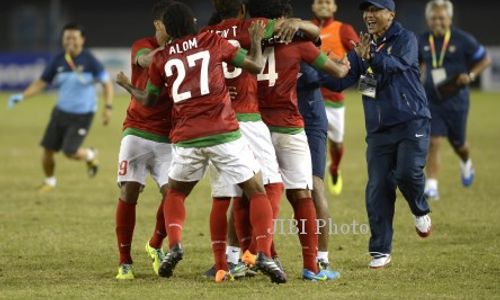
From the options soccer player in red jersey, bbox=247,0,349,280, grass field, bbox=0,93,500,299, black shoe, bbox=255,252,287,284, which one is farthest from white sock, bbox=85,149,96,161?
black shoe, bbox=255,252,287,284

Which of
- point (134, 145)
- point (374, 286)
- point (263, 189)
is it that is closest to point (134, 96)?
point (134, 145)

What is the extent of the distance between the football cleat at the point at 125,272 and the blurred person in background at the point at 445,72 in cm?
633

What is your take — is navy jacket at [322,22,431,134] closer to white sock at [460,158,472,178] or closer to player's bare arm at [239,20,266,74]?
player's bare arm at [239,20,266,74]

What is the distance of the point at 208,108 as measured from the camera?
830 cm

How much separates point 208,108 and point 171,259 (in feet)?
3.83

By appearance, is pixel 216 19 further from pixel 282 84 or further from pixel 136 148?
pixel 136 148

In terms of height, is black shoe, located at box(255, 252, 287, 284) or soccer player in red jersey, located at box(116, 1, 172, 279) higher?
soccer player in red jersey, located at box(116, 1, 172, 279)

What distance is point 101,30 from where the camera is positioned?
4369cm

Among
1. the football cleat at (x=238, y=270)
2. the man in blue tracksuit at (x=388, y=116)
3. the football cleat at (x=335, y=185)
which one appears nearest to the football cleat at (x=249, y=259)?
the football cleat at (x=238, y=270)

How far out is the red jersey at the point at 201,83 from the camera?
27.1 ft

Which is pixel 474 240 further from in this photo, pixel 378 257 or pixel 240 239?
pixel 240 239

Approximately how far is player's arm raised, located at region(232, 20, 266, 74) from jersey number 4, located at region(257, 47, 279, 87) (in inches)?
12.7

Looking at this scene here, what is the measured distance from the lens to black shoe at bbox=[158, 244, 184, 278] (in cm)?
826

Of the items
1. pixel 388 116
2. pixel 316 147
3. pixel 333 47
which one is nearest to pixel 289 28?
pixel 316 147
